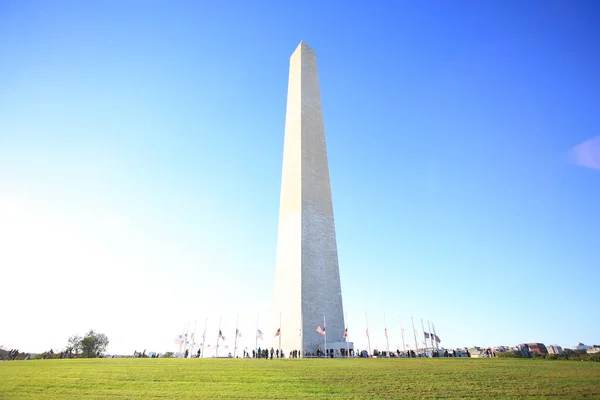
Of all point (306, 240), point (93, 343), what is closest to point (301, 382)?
point (306, 240)

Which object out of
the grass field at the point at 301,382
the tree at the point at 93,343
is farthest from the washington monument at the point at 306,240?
the tree at the point at 93,343

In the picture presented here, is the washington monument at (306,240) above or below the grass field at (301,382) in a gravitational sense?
above

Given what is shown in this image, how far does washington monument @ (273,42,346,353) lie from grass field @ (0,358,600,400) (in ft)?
42.5

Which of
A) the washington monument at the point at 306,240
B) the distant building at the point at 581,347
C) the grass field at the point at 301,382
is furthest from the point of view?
the distant building at the point at 581,347

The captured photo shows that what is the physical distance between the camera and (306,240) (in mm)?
33344

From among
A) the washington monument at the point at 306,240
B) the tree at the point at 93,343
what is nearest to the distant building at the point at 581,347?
the washington monument at the point at 306,240

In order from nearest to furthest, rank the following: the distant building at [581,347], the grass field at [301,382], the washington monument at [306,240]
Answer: the grass field at [301,382]
the washington monument at [306,240]
the distant building at [581,347]

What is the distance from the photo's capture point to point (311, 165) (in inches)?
1476

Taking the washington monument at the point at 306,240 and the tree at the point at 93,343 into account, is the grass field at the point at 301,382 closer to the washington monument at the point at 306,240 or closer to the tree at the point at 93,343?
the washington monument at the point at 306,240

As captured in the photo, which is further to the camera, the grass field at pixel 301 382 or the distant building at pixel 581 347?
the distant building at pixel 581 347

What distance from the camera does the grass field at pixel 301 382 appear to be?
12.0 meters

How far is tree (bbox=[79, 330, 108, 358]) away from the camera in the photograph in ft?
205

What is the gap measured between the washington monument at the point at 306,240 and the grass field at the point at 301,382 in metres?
13.0

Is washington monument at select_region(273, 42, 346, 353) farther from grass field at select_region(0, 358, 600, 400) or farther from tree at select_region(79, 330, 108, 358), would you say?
tree at select_region(79, 330, 108, 358)
